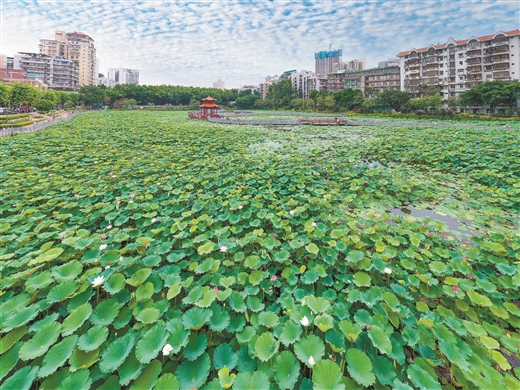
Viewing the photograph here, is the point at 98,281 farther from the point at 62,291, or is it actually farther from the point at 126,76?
the point at 126,76

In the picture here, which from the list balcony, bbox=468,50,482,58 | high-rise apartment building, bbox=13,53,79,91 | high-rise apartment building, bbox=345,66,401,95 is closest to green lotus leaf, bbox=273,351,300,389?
balcony, bbox=468,50,482,58

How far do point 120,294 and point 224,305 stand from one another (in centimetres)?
70

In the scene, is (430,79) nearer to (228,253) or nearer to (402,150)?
(402,150)

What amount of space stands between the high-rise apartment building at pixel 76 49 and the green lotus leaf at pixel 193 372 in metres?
85.1

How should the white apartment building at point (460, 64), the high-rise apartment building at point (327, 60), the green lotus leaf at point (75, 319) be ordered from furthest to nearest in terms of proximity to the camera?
the high-rise apartment building at point (327, 60) → the white apartment building at point (460, 64) → the green lotus leaf at point (75, 319)

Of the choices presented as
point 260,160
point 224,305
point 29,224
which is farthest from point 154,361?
point 260,160

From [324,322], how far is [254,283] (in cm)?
58

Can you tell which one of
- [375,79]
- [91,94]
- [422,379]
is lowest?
[422,379]

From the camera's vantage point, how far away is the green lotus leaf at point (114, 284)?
1.58m

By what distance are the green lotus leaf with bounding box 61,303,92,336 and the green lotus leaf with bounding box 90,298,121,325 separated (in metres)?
0.04

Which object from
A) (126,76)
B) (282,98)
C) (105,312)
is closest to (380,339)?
Answer: (105,312)

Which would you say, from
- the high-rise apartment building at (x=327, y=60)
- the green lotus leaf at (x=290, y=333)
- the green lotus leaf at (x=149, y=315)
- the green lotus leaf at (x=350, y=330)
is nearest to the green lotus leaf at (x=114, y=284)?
the green lotus leaf at (x=149, y=315)

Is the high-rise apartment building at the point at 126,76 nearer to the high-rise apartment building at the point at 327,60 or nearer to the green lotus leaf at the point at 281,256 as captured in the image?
the high-rise apartment building at the point at 327,60

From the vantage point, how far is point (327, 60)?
106 meters
